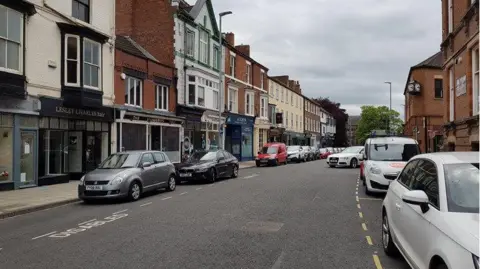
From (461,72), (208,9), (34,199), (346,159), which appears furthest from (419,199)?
(208,9)

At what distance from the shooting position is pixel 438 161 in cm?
484

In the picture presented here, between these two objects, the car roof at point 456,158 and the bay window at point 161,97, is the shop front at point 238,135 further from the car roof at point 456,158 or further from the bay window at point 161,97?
the car roof at point 456,158

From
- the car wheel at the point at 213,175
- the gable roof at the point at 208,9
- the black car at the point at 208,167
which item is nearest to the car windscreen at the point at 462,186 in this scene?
the black car at the point at 208,167

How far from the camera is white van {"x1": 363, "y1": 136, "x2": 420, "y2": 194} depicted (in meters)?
12.7

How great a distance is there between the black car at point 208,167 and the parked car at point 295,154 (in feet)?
57.2

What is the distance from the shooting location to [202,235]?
→ 7.69 m

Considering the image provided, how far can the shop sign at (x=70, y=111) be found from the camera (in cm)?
1598

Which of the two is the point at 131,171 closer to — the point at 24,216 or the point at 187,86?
the point at 24,216

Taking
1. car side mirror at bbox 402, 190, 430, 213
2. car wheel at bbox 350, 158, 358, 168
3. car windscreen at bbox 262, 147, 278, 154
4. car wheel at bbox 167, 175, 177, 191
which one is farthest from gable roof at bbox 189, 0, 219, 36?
car side mirror at bbox 402, 190, 430, 213

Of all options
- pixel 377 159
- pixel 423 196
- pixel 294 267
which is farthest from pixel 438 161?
pixel 377 159

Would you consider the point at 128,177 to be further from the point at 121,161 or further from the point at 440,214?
the point at 440,214

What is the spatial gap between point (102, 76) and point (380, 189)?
13140 mm

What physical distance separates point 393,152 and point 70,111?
41.8 feet

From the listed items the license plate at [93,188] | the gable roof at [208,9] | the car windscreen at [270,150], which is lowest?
the license plate at [93,188]
